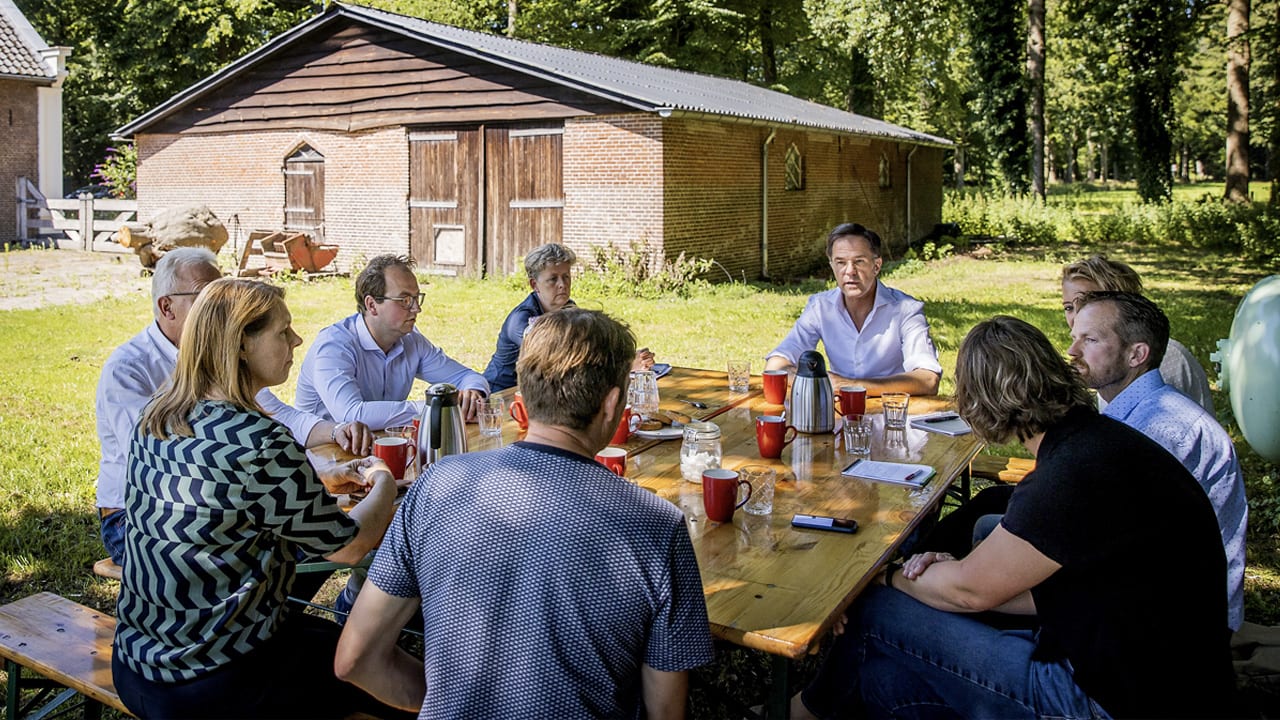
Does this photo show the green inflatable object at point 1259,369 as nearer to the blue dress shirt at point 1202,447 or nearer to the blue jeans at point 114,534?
the blue dress shirt at point 1202,447

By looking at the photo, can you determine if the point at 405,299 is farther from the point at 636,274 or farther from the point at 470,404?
the point at 636,274

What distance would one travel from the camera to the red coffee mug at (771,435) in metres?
3.52

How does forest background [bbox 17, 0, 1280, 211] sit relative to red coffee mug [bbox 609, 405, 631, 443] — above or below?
above

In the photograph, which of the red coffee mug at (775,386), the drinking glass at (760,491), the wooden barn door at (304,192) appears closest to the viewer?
the drinking glass at (760,491)

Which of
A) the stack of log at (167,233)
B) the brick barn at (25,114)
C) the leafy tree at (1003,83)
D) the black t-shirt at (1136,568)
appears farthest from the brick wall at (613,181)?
the leafy tree at (1003,83)

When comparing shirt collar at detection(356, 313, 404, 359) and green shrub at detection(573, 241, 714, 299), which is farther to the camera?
green shrub at detection(573, 241, 714, 299)

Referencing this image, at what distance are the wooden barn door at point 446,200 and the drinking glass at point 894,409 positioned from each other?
523 inches

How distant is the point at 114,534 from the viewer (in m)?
3.37

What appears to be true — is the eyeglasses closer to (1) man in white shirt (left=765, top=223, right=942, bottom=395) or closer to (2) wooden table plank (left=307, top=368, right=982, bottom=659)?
(2) wooden table plank (left=307, top=368, right=982, bottom=659)

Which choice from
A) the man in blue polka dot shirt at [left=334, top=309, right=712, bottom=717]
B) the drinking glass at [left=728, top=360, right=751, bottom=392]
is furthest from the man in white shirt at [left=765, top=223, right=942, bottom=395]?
the man in blue polka dot shirt at [left=334, top=309, right=712, bottom=717]

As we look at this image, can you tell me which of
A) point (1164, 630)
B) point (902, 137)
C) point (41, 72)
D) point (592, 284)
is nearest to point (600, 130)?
point (592, 284)

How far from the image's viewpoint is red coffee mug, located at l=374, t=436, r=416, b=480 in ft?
10.6

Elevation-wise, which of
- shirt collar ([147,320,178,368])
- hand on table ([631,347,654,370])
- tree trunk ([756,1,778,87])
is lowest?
hand on table ([631,347,654,370])

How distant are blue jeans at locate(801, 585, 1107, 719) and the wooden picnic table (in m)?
0.19
